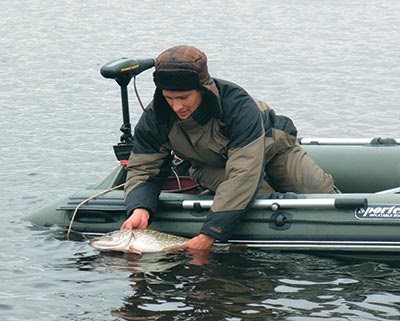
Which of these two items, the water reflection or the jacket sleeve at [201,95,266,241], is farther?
the jacket sleeve at [201,95,266,241]

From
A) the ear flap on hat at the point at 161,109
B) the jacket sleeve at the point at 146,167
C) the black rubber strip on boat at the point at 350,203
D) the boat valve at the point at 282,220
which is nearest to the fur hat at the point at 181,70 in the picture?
the ear flap on hat at the point at 161,109

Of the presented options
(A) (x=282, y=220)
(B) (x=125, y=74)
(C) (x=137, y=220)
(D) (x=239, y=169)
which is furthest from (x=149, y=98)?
(D) (x=239, y=169)

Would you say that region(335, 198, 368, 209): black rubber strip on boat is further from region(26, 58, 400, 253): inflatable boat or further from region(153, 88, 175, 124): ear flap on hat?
region(153, 88, 175, 124): ear flap on hat

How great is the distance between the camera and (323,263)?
779cm

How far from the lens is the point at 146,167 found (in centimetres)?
788

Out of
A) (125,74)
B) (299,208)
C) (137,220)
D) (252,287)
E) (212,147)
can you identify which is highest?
(125,74)

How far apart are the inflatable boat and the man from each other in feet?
0.65

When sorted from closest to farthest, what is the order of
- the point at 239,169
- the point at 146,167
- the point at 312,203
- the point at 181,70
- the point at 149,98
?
the point at 181,70 < the point at 239,169 < the point at 312,203 < the point at 146,167 < the point at 149,98

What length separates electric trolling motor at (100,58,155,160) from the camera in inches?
326

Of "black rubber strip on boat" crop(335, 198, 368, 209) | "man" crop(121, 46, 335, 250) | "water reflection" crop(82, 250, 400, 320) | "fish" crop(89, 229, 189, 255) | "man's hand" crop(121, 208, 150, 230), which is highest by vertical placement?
"man" crop(121, 46, 335, 250)

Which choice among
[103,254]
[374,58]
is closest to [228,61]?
[374,58]

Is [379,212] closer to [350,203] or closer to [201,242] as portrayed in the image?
[350,203]

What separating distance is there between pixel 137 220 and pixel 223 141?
746mm

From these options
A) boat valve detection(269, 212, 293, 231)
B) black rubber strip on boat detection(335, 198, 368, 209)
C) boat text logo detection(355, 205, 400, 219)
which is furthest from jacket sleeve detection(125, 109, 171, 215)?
boat text logo detection(355, 205, 400, 219)
